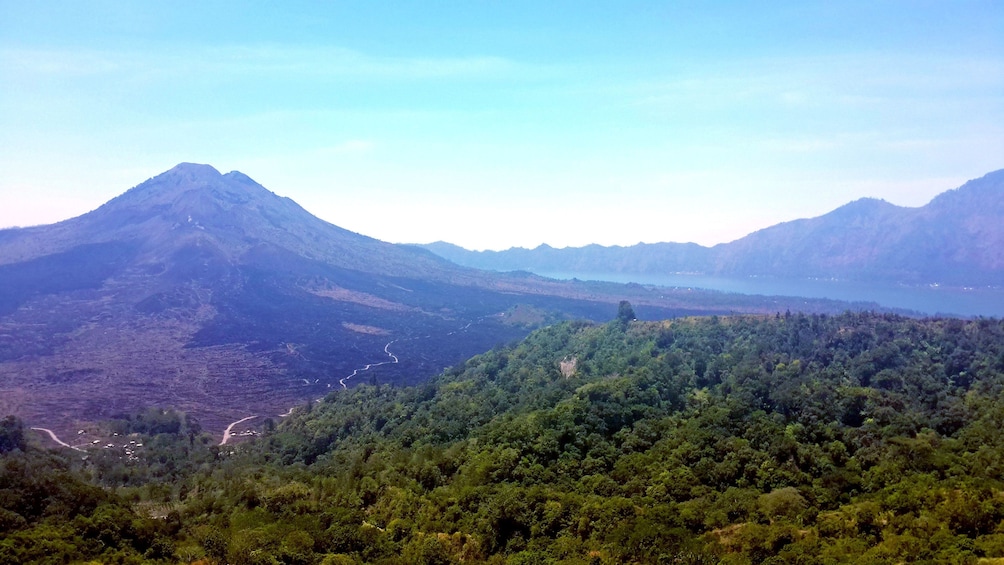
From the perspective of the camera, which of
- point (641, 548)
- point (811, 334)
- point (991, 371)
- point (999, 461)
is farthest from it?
point (811, 334)

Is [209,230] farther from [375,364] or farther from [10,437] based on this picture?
[10,437]

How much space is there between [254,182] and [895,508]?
5419 inches

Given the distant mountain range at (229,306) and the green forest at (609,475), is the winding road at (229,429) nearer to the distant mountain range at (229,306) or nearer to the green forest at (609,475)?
the distant mountain range at (229,306)

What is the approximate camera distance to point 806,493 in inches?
688

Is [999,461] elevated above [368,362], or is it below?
above

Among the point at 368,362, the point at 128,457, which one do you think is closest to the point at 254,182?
the point at 368,362

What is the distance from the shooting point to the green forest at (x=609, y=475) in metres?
14.8

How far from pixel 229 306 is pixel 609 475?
228 feet

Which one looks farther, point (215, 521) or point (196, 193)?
point (196, 193)

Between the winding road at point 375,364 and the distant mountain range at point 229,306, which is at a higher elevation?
the distant mountain range at point 229,306

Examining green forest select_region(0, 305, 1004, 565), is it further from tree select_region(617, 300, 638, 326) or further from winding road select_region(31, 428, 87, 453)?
tree select_region(617, 300, 638, 326)

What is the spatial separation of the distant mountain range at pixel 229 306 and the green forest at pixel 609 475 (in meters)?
17.0

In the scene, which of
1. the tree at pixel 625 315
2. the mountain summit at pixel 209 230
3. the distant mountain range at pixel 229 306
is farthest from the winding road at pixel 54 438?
the mountain summit at pixel 209 230

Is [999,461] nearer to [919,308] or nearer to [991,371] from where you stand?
[991,371]
